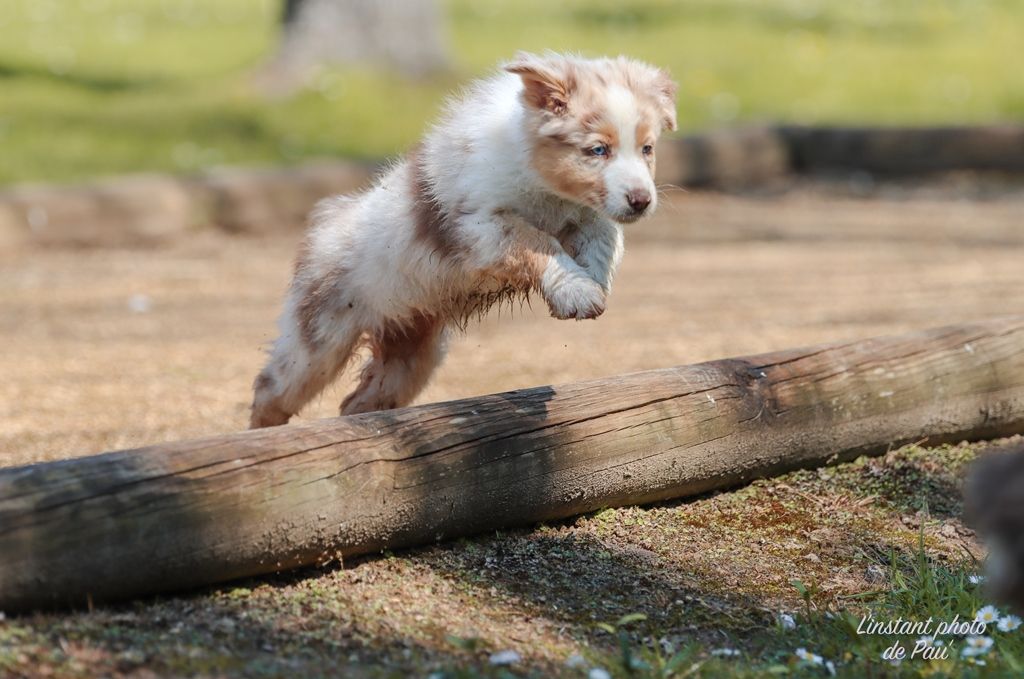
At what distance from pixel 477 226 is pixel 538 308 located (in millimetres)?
4234

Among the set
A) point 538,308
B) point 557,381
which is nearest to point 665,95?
point 557,381

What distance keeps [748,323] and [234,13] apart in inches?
533

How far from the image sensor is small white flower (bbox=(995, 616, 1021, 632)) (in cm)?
372

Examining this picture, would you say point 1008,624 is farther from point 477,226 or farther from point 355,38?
point 355,38

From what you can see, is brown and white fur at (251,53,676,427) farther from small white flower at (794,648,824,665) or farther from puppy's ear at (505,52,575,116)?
small white flower at (794,648,824,665)

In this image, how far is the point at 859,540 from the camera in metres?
4.44

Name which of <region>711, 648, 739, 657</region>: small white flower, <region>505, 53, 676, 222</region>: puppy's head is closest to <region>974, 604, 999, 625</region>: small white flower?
<region>711, 648, 739, 657</region>: small white flower

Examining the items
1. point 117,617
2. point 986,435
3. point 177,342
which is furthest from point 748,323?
point 117,617

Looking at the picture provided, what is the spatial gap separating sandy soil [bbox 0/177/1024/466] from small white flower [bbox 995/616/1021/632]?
2691 mm

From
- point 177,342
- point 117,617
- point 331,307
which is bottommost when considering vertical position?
point 177,342

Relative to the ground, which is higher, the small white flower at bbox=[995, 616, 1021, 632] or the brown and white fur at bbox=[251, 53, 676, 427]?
the brown and white fur at bbox=[251, 53, 676, 427]

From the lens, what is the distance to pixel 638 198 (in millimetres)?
4121

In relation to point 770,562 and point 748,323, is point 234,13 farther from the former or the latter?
point 770,562

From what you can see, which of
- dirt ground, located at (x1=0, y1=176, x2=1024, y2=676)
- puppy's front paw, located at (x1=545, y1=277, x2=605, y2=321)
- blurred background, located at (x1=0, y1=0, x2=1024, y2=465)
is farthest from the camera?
blurred background, located at (x1=0, y1=0, x2=1024, y2=465)
